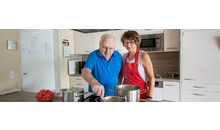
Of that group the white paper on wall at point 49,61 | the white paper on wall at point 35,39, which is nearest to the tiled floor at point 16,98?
the white paper on wall at point 35,39

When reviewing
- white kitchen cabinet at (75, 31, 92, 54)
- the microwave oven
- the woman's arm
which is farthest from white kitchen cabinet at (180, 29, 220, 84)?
white kitchen cabinet at (75, 31, 92, 54)

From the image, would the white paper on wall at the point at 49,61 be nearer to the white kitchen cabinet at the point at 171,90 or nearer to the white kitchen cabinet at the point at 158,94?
the white kitchen cabinet at the point at 158,94

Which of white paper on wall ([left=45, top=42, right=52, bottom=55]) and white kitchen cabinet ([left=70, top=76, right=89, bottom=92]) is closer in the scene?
white paper on wall ([left=45, top=42, right=52, bottom=55])

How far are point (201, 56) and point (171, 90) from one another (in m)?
0.78

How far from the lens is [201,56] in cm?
227

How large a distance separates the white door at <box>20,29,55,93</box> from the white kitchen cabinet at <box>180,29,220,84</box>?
108 inches

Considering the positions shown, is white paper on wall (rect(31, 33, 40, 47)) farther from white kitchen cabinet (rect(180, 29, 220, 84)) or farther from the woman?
white kitchen cabinet (rect(180, 29, 220, 84))

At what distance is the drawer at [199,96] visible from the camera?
→ 2227 millimetres

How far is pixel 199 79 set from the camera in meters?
2.31

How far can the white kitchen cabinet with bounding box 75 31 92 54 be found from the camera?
3510 mm

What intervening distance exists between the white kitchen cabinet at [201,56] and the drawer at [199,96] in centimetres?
19
